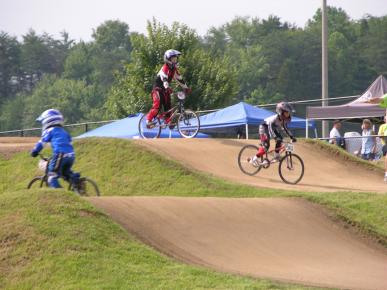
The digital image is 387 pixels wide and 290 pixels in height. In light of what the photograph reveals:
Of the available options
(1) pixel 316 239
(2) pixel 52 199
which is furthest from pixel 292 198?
(2) pixel 52 199

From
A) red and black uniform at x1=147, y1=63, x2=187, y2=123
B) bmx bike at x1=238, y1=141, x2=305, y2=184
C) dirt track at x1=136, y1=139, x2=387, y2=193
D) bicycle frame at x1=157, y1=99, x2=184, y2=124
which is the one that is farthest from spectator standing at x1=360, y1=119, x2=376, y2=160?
red and black uniform at x1=147, y1=63, x2=187, y2=123

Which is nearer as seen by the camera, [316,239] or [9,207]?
[9,207]

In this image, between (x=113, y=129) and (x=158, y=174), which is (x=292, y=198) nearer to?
(x=158, y=174)

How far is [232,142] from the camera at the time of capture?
2431cm

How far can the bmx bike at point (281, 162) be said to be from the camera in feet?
69.2

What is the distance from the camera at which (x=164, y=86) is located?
22734mm

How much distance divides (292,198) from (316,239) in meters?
2.11

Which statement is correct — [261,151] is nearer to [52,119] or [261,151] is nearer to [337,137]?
[52,119]

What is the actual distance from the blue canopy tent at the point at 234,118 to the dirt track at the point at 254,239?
14564 mm

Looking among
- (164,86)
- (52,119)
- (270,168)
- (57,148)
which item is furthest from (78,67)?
(57,148)

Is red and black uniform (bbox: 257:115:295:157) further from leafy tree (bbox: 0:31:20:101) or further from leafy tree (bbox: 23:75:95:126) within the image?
leafy tree (bbox: 0:31:20:101)

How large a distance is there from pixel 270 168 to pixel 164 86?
118 inches

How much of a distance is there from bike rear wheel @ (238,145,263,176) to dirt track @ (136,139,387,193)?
0.14 metres

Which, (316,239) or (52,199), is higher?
(52,199)
